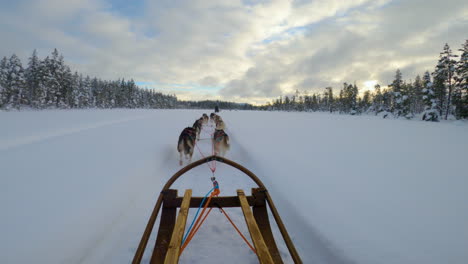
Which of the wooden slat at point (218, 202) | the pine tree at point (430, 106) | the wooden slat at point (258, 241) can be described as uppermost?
the pine tree at point (430, 106)

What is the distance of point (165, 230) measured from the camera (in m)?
2.27

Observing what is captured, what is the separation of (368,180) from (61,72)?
176ft

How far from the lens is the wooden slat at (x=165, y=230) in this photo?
→ 1.89 meters

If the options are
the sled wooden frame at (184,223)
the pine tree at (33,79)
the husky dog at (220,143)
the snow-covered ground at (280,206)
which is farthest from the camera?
the pine tree at (33,79)

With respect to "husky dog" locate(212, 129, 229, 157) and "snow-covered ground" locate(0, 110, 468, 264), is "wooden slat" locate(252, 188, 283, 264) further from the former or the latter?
"husky dog" locate(212, 129, 229, 157)

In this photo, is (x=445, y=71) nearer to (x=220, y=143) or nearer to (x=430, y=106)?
(x=430, y=106)

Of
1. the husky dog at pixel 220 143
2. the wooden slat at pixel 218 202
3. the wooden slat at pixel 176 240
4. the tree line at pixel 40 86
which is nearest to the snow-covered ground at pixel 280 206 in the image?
the wooden slat at pixel 218 202

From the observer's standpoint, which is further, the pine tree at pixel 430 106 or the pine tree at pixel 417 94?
the pine tree at pixel 417 94

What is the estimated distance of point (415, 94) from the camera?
177ft

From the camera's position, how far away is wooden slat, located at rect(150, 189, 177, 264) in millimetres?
1886

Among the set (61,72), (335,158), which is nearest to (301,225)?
(335,158)

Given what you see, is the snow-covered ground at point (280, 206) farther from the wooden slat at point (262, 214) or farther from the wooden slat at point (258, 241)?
the wooden slat at point (258, 241)

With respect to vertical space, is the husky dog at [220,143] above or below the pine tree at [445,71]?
below

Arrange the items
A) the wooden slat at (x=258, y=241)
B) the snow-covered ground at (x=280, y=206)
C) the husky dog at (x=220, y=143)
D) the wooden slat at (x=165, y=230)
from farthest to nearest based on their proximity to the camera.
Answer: the husky dog at (x=220, y=143) → the snow-covered ground at (x=280, y=206) → the wooden slat at (x=165, y=230) → the wooden slat at (x=258, y=241)
